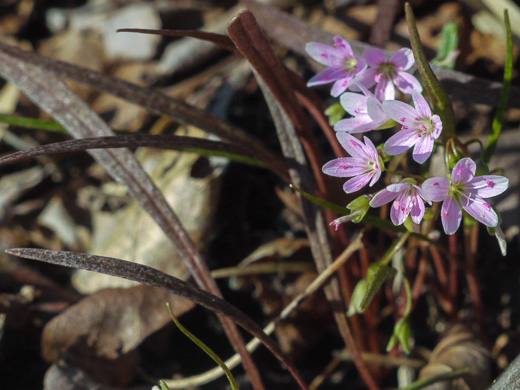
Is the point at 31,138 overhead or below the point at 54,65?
below

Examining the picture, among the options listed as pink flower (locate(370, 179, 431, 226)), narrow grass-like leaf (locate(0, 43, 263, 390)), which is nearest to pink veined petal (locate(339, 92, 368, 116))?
pink flower (locate(370, 179, 431, 226))

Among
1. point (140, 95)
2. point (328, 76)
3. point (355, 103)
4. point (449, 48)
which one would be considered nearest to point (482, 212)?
point (355, 103)

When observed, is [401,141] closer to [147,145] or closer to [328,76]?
[328,76]

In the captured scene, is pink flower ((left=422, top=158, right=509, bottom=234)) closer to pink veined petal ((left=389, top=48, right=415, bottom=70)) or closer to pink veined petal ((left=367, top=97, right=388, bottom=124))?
pink veined petal ((left=367, top=97, right=388, bottom=124))

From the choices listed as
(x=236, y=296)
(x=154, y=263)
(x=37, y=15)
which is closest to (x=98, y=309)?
(x=154, y=263)

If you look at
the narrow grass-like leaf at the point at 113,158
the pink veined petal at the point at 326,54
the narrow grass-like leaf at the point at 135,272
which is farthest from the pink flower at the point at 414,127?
the narrow grass-like leaf at the point at 113,158

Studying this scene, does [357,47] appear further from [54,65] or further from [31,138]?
[31,138]
